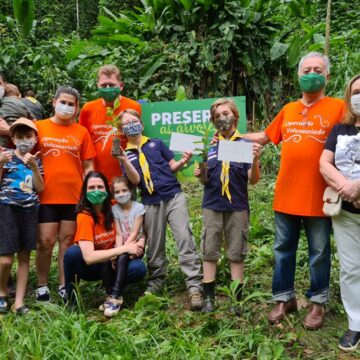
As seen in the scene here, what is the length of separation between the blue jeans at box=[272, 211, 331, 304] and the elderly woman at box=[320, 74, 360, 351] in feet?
0.45

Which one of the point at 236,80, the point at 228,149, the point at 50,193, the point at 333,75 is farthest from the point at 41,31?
the point at 228,149

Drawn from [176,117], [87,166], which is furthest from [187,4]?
[87,166]

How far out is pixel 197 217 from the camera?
5617 mm

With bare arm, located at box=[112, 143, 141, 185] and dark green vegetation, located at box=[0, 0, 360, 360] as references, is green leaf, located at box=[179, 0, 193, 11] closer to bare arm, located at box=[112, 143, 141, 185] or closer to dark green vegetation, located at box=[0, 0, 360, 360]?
dark green vegetation, located at box=[0, 0, 360, 360]

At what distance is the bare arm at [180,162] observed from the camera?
3.63m

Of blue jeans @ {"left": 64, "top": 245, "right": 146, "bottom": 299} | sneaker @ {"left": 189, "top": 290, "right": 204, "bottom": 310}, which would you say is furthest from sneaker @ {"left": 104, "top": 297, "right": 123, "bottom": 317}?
sneaker @ {"left": 189, "top": 290, "right": 204, "bottom": 310}

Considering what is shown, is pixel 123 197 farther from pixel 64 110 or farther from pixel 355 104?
pixel 355 104

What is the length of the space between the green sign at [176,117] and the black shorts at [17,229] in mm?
2384

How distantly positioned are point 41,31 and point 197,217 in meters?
7.24

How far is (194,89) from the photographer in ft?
26.9

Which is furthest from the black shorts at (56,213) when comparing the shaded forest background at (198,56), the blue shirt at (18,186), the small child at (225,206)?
the shaded forest background at (198,56)

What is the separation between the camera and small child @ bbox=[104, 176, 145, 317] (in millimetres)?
3639

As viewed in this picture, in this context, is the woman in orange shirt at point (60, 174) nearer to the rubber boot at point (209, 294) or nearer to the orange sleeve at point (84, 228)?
the orange sleeve at point (84, 228)

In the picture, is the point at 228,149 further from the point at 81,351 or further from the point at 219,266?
the point at 81,351
